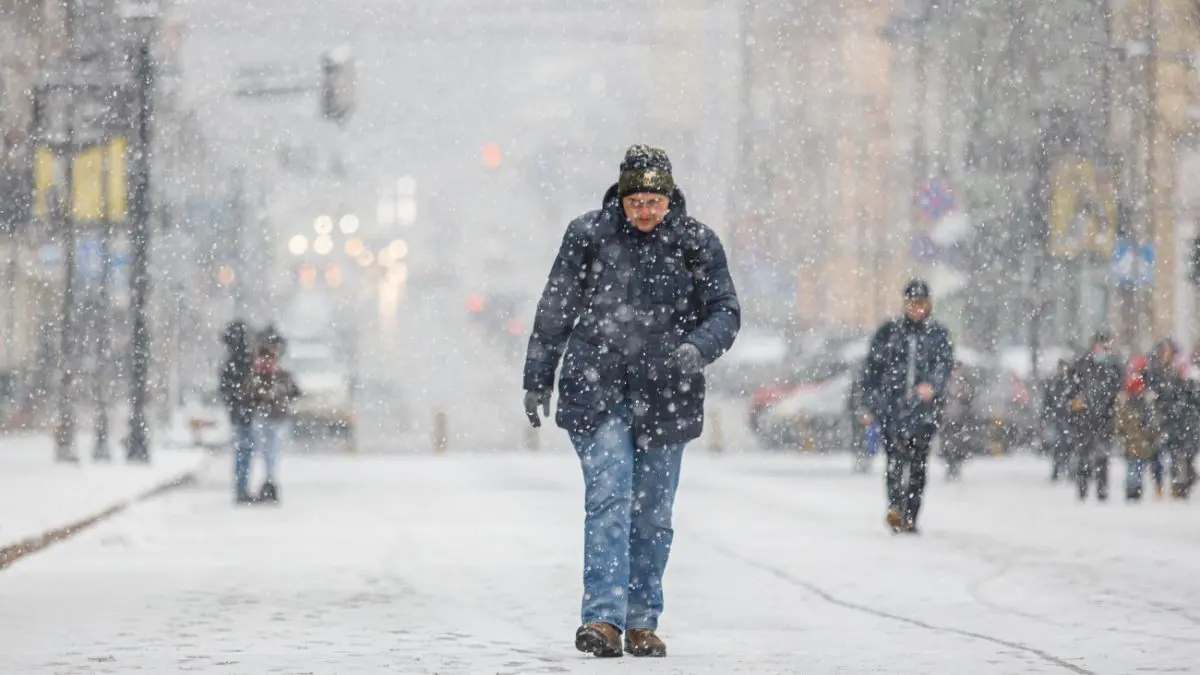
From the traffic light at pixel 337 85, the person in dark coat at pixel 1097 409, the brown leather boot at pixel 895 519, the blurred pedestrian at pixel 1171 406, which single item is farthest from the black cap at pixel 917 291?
the traffic light at pixel 337 85

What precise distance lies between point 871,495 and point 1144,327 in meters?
24.2

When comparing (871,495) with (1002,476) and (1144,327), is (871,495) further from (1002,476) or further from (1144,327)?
(1144,327)

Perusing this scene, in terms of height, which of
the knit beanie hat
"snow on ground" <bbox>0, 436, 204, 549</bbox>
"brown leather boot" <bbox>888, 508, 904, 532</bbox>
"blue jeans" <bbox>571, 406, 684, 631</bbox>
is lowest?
"snow on ground" <bbox>0, 436, 204, 549</bbox>

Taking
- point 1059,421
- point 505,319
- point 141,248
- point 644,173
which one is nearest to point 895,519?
point 644,173

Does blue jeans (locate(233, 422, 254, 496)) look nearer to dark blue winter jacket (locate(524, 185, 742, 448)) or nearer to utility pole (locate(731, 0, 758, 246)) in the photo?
dark blue winter jacket (locate(524, 185, 742, 448))

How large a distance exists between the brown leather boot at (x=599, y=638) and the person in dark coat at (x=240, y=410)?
13.4 meters

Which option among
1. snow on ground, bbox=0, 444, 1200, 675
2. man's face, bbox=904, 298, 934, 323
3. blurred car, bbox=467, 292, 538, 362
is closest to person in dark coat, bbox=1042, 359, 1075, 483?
snow on ground, bbox=0, 444, 1200, 675

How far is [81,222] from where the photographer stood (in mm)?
30156

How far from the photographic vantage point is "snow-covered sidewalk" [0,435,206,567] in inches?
685

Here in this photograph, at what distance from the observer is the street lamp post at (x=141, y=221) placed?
96.3 feet

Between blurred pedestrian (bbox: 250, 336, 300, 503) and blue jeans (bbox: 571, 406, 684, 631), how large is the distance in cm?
1304

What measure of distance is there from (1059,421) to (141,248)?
11762mm

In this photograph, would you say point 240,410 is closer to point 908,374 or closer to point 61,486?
point 61,486

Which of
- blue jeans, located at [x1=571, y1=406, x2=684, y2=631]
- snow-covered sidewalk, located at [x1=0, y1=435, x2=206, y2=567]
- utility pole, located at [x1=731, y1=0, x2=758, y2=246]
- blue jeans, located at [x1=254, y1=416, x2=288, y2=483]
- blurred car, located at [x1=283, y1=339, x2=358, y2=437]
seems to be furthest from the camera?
utility pole, located at [x1=731, y1=0, x2=758, y2=246]
